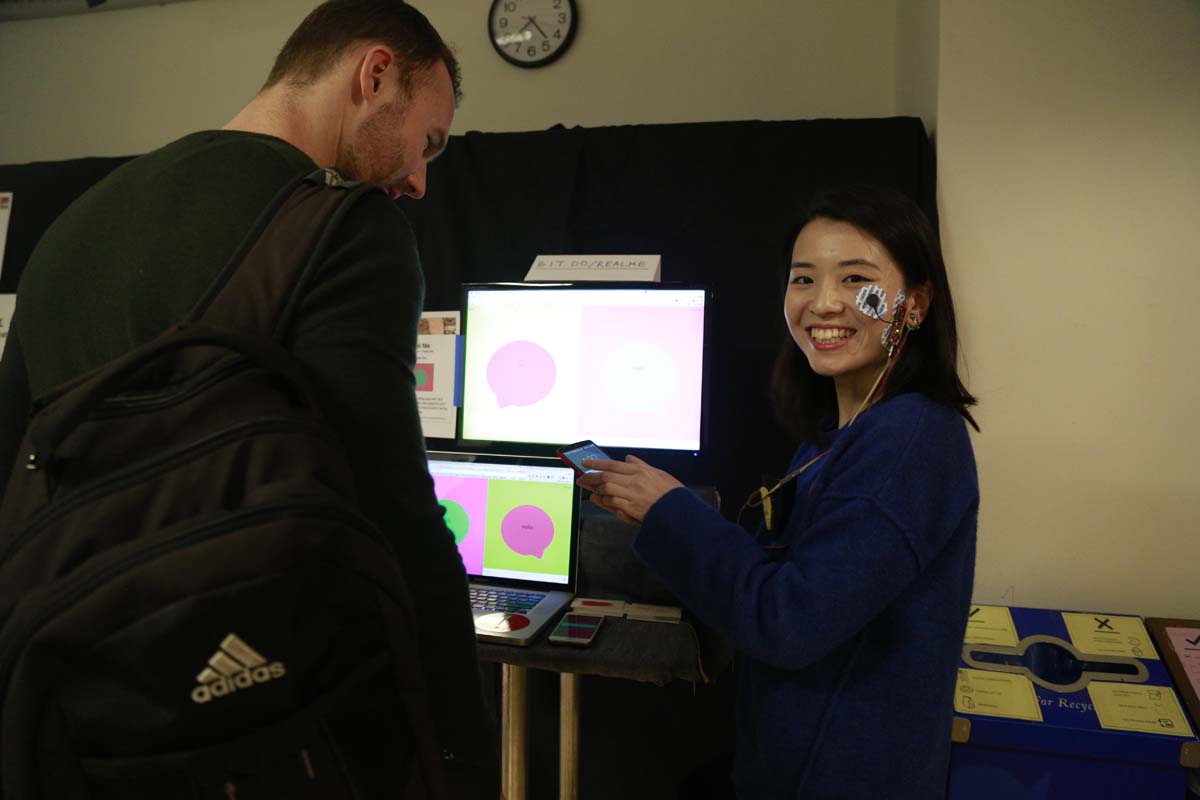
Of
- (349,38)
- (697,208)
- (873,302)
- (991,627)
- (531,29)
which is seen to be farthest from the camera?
(531,29)

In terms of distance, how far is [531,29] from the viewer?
2.50 m

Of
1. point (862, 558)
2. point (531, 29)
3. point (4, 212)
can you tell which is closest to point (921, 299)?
point (862, 558)

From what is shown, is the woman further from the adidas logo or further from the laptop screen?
the adidas logo

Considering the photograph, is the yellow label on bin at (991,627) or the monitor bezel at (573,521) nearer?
the monitor bezel at (573,521)

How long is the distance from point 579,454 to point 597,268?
24.5 inches

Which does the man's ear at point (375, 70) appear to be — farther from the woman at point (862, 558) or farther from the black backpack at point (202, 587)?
the woman at point (862, 558)

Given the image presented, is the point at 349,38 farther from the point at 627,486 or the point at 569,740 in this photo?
the point at 569,740

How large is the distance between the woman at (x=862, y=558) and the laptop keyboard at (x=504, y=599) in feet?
1.32

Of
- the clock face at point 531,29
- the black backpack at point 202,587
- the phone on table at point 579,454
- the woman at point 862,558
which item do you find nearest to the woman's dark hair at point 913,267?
the woman at point 862,558

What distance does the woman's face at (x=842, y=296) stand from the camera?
40.3 inches

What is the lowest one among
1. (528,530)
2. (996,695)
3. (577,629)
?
(996,695)

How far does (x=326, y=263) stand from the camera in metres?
0.53

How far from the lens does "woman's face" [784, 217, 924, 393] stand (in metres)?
1.02

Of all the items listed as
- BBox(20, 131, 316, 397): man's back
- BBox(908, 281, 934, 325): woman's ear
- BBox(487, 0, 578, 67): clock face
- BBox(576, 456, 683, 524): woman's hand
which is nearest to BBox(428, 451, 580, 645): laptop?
BBox(576, 456, 683, 524): woman's hand
